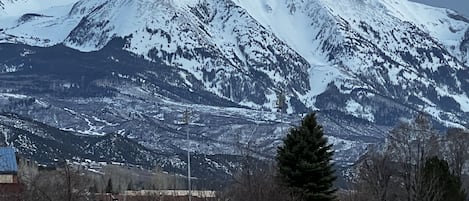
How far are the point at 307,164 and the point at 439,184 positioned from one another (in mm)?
20085

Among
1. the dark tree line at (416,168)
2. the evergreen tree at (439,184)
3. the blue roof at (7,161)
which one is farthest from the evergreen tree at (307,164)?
the blue roof at (7,161)

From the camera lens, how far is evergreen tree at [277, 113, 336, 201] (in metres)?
60.7

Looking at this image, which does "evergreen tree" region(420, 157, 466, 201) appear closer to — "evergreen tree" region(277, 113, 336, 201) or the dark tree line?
the dark tree line

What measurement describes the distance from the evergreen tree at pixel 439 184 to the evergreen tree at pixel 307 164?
16651mm

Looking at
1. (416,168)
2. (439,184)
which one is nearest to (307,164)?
(439,184)

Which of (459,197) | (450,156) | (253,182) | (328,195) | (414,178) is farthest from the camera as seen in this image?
(450,156)

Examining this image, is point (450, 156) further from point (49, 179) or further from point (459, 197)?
point (49, 179)

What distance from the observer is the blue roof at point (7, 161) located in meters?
100

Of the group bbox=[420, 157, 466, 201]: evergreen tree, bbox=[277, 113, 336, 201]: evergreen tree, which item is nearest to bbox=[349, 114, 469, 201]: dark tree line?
bbox=[420, 157, 466, 201]: evergreen tree

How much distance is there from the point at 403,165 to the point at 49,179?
108 feet

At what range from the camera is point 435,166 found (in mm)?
78562

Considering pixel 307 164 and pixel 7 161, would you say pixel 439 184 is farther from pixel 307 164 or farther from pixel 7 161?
pixel 7 161

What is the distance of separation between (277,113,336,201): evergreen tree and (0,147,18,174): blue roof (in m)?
44.0

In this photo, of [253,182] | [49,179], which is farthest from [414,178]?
[49,179]
